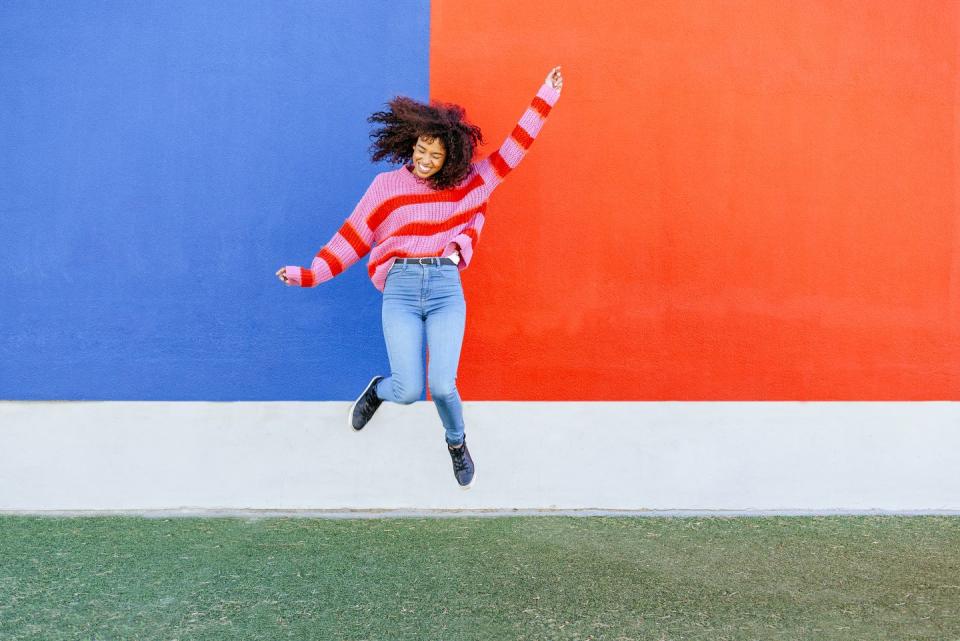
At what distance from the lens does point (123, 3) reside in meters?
3.73

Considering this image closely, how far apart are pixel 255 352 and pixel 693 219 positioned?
220cm

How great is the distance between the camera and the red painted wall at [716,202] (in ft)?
12.5

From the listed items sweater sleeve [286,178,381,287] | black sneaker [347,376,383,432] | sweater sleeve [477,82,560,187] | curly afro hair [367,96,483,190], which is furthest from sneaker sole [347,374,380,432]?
sweater sleeve [477,82,560,187]

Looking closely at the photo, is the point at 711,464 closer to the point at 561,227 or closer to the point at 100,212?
the point at 561,227

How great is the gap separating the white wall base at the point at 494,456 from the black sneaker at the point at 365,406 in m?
0.17

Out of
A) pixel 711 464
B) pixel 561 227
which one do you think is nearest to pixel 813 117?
pixel 561 227

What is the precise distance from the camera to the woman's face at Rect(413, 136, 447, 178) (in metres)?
3.21

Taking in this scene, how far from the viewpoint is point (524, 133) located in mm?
3285

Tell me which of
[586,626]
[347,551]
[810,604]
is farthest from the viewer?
[347,551]

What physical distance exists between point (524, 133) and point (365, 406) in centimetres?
138

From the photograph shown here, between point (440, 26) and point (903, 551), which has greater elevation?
point (440, 26)

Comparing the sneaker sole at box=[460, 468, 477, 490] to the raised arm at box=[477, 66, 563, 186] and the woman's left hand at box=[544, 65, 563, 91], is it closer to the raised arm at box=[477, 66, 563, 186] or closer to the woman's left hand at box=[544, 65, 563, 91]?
the raised arm at box=[477, 66, 563, 186]

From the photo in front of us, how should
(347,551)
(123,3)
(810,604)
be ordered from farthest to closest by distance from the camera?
(123,3)
(347,551)
(810,604)

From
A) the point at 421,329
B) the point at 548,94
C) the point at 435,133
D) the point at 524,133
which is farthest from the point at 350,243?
the point at 548,94
